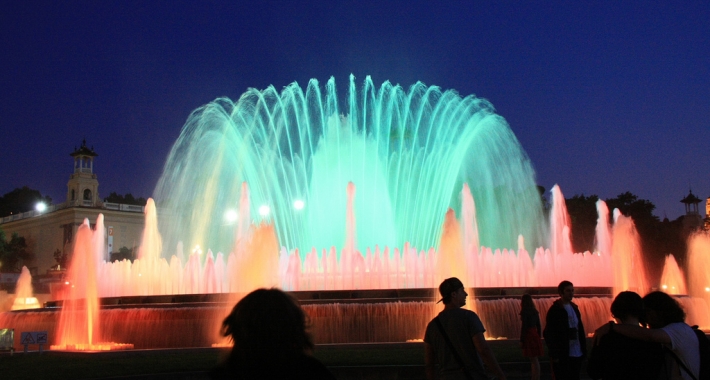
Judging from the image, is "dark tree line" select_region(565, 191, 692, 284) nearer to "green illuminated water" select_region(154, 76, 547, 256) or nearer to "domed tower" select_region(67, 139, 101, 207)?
"green illuminated water" select_region(154, 76, 547, 256)

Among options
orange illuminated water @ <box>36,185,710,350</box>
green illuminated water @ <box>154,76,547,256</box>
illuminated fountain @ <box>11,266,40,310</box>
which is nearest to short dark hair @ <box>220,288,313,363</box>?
orange illuminated water @ <box>36,185,710,350</box>

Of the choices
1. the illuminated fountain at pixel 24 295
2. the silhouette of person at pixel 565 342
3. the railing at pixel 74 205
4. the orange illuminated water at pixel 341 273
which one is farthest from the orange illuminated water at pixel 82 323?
the railing at pixel 74 205

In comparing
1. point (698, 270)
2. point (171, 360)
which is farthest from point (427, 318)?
point (698, 270)

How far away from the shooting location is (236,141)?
34156 millimetres

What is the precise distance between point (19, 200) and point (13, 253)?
77.4 feet

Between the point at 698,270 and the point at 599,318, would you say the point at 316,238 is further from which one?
the point at 698,270

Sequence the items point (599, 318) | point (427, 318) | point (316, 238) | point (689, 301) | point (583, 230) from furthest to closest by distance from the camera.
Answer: point (583, 230) → point (316, 238) → point (689, 301) → point (599, 318) → point (427, 318)

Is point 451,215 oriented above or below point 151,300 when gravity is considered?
above

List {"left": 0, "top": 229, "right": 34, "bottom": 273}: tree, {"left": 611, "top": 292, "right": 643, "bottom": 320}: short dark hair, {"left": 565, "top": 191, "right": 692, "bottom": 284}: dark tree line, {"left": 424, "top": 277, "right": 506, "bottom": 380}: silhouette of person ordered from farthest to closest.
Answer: {"left": 0, "top": 229, "right": 34, "bottom": 273}: tree, {"left": 565, "top": 191, "right": 692, "bottom": 284}: dark tree line, {"left": 424, "top": 277, "right": 506, "bottom": 380}: silhouette of person, {"left": 611, "top": 292, "right": 643, "bottom": 320}: short dark hair

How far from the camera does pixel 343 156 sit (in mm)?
33562

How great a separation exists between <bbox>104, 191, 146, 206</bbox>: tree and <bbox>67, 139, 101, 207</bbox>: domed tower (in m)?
18.3

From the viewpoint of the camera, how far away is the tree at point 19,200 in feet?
377

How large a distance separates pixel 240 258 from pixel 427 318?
651cm

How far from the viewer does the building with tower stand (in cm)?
9162
